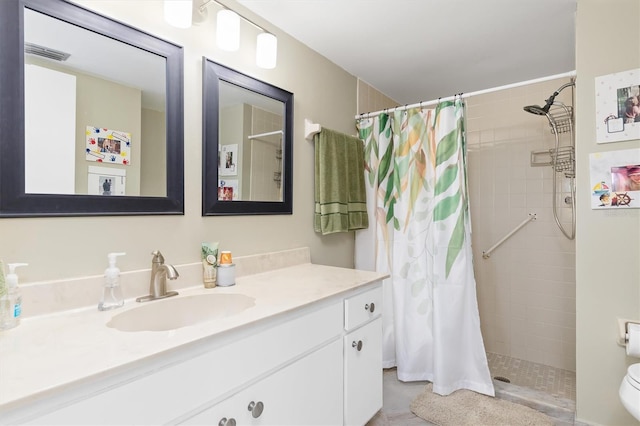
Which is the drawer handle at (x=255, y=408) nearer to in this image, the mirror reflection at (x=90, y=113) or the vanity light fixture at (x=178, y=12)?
the mirror reflection at (x=90, y=113)

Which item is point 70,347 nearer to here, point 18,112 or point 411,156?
point 18,112

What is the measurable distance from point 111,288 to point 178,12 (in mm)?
1078

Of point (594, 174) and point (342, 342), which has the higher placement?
point (594, 174)

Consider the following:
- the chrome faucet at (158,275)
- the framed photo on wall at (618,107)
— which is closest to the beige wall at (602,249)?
the framed photo on wall at (618,107)

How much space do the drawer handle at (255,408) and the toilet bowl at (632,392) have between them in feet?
4.67

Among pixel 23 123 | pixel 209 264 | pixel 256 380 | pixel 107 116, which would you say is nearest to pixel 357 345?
pixel 256 380

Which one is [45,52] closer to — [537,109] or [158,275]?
[158,275]

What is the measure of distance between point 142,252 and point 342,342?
0.90 meters

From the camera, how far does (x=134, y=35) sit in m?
1.32

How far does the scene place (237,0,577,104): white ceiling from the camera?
1787 mm

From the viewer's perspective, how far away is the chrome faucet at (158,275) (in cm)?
129

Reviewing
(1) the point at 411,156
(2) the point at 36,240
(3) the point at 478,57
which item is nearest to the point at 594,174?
(1) the point at 411,156

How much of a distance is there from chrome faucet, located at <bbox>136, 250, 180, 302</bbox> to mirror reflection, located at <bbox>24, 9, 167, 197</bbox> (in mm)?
268

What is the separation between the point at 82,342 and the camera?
2.87 feet
